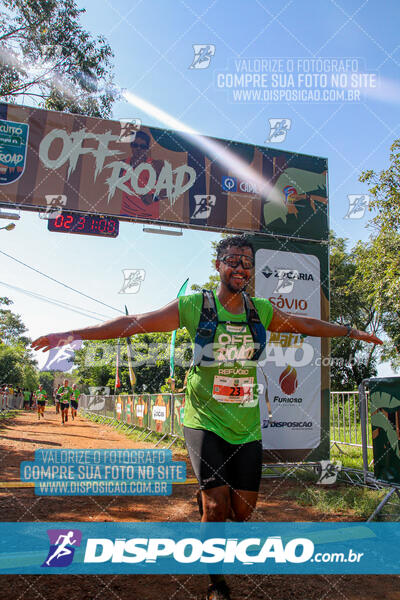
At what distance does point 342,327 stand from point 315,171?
623 cm

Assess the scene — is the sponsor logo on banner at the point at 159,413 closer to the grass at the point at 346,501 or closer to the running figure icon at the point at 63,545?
the grass at the point at 346,501

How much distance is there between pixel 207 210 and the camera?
315 inches

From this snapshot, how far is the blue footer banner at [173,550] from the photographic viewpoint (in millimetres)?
3426

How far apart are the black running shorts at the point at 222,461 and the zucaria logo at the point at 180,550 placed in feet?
2.75

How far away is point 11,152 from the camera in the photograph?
726cm

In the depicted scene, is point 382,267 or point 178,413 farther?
point 382,267

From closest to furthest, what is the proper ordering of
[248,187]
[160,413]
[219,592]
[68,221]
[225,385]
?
1. [219,592]
2. [225,385]
3. [68,221]
4. [248,187]
5. [160,413]

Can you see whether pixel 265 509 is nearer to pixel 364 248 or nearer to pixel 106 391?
pixel 364 248

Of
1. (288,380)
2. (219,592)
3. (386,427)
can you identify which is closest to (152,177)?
(288,380)

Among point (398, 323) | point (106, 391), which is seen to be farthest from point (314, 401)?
point (106, 391)

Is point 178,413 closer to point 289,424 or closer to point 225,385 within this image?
point 289,424

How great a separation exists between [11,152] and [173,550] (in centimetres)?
636

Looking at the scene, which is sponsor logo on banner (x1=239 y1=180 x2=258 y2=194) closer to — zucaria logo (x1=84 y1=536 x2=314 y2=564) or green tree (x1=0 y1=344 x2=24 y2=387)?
zucaria logo (x1=84 y1=536 x2=314 y2=564)

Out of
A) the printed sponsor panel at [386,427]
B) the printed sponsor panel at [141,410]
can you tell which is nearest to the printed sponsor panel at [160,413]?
the printed sponsor panel at [141,410]
